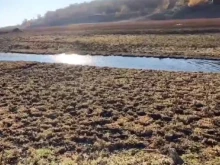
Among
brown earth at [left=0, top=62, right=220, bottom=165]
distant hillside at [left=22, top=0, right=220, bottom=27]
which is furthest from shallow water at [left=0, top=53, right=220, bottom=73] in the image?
distant hillside at [left=22, top=0, right=220, bottom=27]

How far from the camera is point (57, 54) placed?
46.1m

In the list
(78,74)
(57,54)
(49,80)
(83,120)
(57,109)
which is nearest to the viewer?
(83,120)

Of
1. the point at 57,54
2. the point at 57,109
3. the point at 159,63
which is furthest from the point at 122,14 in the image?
the point at 57,109

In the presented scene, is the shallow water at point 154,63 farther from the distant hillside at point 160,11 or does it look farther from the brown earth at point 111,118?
the distant hillside at point 160,11

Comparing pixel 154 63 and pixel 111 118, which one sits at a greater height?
pixel 154 63

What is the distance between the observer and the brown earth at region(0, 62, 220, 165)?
12805 mm

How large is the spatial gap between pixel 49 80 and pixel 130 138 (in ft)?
45.1

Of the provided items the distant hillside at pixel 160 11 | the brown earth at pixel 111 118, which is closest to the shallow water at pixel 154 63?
the brown earth at pixel 111 118

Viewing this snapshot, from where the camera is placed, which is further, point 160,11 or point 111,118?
point 160,11

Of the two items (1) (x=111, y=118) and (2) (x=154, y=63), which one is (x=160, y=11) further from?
(1) (x=111, y=118)

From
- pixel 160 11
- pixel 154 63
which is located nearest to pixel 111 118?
pixel 154 63

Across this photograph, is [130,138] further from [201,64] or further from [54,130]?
[201,64]

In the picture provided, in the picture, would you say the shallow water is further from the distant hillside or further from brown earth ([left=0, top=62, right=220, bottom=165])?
the distant hillside

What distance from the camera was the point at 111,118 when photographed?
1655cm
